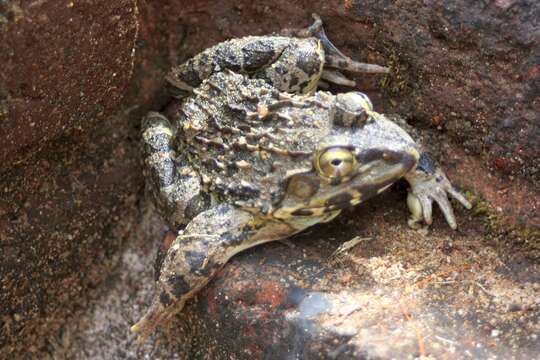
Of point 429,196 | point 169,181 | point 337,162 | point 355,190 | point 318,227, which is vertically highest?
point 337,162

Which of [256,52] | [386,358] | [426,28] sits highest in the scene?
[426,28]

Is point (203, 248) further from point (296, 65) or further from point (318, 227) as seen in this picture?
point (296, 65)

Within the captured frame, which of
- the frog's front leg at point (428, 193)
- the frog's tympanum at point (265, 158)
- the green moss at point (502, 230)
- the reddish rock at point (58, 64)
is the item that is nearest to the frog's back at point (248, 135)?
the frog's tympanum at point (265, 158)

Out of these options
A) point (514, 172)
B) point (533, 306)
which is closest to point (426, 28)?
point (514, 172)

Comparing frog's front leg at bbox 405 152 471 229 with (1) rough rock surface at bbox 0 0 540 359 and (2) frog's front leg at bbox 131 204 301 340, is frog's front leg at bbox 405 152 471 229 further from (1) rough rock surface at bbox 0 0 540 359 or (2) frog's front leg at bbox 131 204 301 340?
(2) frog's front leg at bbox 131 204 301 340

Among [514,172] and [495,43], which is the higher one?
[495,43]

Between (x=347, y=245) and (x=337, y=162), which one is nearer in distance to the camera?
(x=337, y=162)

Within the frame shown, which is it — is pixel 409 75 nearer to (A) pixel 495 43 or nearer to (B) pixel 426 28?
(B) pixel 426 28

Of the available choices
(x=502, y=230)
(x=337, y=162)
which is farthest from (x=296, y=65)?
(x=502, y=230)
